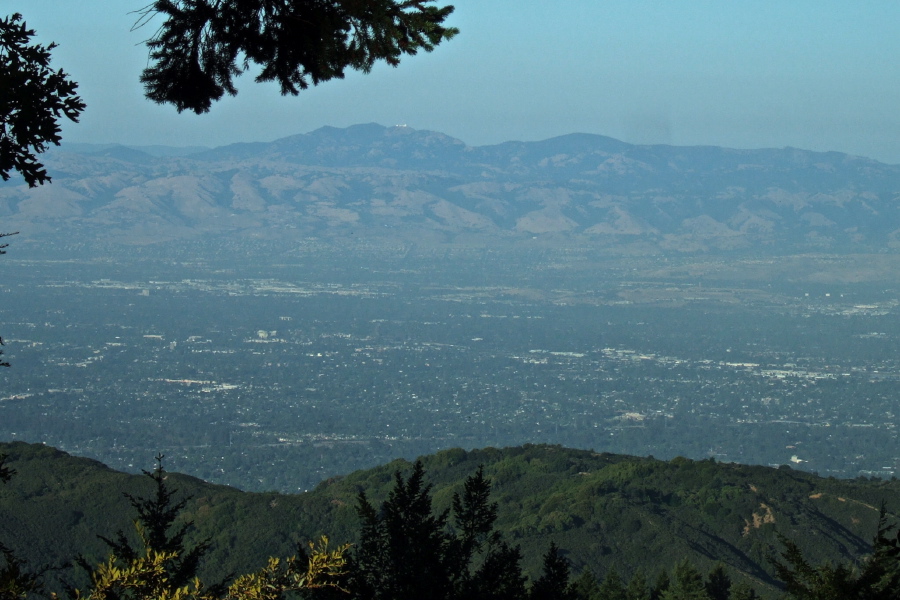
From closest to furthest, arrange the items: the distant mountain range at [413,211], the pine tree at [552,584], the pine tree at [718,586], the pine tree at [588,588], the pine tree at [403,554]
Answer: the pine tree at [403,554] → the pine tree at [552,584] → the pine tree at [588,588] → the pine tree at [718,586] → the distant mountain range at [413,211]

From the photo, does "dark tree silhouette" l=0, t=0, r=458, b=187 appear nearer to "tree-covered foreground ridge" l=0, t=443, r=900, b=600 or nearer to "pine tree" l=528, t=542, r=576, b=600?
"pine tree" l=528, t=542, r=576, b=600

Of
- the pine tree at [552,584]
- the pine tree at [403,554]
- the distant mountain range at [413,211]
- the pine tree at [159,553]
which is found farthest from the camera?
the distant mountain range at [413,211]

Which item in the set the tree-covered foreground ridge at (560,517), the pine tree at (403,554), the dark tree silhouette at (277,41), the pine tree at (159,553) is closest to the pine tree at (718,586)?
the tree-covered foreground ridge at (560,517)

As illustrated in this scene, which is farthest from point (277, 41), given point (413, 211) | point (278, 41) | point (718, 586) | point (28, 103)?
point (413, 211)

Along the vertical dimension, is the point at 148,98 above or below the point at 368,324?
above

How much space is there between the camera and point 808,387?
70.9 m

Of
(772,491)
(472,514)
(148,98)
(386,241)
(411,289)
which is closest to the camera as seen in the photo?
(148,98)

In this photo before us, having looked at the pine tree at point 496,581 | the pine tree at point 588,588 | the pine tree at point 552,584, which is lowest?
the pine tree at point 588,588

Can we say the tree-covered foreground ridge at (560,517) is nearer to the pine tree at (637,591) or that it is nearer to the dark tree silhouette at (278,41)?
the pine tree at (637,591)

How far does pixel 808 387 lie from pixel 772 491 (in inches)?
1729

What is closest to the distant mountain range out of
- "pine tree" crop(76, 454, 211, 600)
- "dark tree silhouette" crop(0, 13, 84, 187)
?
"pine tree" crop(76, 454, 211, 600)

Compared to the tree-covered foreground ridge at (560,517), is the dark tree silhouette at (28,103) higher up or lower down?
higher up

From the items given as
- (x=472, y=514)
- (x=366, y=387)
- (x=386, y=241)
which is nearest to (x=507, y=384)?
(x=366, y=387)

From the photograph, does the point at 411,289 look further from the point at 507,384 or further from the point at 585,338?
the point at 507,384
